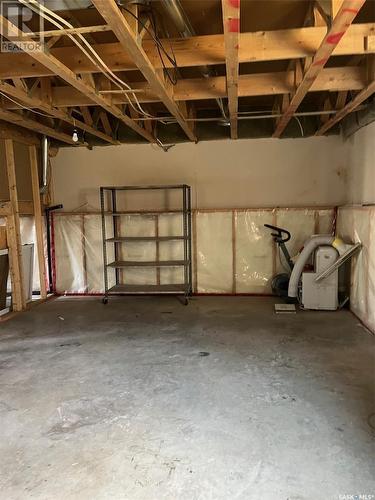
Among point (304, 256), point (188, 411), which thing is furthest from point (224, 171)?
point (188, 411)

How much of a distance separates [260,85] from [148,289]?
10.5 feet

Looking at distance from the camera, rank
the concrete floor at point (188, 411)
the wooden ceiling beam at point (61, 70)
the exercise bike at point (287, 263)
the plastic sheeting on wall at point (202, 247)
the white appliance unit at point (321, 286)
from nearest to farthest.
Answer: the concrete floor at point (188, 411) < the wooden ceiling beam at point (61, 70) < the white appliance unit at point (321, 286) < the exercise bike at point (287, 263) < the plastic sheeting on wall at point (202, 247)

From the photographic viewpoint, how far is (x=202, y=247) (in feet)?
18.6

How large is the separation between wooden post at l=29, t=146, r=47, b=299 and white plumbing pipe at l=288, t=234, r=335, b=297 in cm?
370

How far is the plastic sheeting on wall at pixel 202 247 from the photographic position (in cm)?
A: 544

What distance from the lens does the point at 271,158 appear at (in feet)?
18.0

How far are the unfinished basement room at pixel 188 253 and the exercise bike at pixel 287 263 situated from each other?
0.11 ft

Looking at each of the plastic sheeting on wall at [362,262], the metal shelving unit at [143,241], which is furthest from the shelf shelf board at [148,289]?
the plastic sheeting on wall at [362,262]

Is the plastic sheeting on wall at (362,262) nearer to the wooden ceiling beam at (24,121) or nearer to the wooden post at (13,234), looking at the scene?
the wooden ceiling beam at (24,121)

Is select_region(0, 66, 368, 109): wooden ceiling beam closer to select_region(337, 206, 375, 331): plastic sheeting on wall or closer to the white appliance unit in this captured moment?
select_region(337, 206, 375, 331): plastic sheeting on wall

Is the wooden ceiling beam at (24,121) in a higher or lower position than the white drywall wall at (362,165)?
higher

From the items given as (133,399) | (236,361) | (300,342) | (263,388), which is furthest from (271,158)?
(133,399)

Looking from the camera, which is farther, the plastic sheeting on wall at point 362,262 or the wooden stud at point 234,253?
the wooden stud at point 234,253

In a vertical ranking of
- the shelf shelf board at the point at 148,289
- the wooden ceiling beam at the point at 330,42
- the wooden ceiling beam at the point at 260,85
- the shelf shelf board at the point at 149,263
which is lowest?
the shelf shelf board at the point at 148,289
